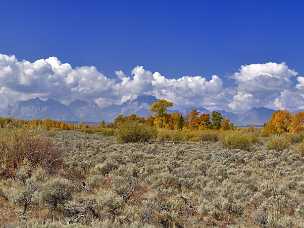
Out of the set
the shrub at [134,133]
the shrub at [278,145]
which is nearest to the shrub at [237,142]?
the shrub at [278,145]

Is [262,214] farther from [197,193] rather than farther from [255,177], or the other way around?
[255,177]

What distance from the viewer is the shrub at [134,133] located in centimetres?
3872

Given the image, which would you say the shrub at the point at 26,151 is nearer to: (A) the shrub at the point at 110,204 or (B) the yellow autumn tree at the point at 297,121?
(A) the shrub at the point at 110,204

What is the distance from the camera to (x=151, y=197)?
12641 millimetres

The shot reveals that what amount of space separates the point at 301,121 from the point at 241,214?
67.9 metres

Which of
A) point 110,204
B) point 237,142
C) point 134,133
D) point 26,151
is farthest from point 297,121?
point 110,204

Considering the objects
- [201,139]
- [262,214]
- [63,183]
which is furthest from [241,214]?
[201,139]

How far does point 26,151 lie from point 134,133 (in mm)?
22355

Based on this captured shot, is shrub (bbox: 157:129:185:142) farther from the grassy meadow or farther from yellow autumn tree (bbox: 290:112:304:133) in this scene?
yellow autumn tree (bbox: 290:112:304:133)

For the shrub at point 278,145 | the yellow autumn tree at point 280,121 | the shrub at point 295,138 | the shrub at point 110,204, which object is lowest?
the shrub at point 110,204

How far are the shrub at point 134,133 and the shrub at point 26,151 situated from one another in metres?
20.5

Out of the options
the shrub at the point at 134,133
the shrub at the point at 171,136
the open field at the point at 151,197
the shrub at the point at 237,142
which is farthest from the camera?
the shrub at the point at 171,136

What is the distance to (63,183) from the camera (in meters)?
12.6

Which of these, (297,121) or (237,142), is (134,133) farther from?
(297,121)
